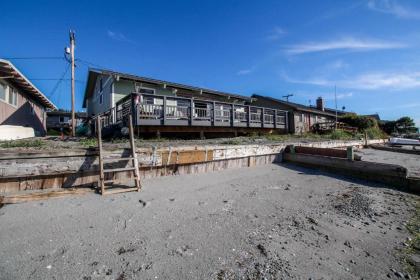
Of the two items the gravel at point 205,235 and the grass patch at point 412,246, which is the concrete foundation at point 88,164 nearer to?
the gravel at point 205,235

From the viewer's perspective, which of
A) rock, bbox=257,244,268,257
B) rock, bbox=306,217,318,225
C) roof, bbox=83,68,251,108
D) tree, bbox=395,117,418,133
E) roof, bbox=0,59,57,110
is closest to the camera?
rock, bbox=257,244,268,257

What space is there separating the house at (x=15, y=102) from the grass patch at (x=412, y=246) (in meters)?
12.7

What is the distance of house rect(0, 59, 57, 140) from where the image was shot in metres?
9.60

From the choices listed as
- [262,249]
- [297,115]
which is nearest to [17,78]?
[262,249]

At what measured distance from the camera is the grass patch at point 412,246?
2.12 metres

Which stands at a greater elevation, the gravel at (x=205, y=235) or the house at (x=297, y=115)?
the house at (x=297, y=115)

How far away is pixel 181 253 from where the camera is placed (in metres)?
2.35

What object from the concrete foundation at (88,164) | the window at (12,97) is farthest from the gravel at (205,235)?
the window at (12,97)

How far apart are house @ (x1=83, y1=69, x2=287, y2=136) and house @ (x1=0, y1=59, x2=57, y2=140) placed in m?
4.00

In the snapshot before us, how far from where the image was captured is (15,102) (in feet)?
38.4

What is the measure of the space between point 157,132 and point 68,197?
578 centimetres

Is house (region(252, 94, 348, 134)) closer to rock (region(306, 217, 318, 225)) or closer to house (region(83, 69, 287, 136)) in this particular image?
house (region(83, 69, 287, 136))

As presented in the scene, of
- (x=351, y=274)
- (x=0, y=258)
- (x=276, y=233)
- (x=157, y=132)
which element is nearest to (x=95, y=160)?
(x=0, y=258)

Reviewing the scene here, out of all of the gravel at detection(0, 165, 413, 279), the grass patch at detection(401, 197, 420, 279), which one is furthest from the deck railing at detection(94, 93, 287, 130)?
the grass patch at detection(401, 197, 420, 279)
